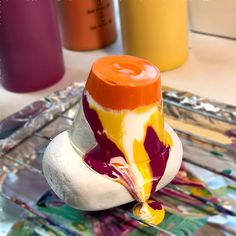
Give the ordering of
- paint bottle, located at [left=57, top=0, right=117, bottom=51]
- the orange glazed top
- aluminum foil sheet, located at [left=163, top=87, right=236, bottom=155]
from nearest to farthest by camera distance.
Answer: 1. the orange glazed top
2. aluminum foil sheet, located at [left=163, top=87, right=236, bottom=155]
3. paint bottle, located at [left=57, top=0, right=117, bottom=51]

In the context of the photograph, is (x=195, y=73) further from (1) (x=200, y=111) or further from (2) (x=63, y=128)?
(2) (x=63, y=128)

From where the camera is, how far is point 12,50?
0.59m

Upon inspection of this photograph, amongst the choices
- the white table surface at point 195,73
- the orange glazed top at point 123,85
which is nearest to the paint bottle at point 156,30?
the white table surface at point 195,73

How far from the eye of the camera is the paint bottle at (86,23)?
679 millimetres

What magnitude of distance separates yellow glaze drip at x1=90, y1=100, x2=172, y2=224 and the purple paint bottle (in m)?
0.22

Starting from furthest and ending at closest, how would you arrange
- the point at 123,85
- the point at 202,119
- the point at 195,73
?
the point at 195,73
the point at 202,119
the point at 123,85

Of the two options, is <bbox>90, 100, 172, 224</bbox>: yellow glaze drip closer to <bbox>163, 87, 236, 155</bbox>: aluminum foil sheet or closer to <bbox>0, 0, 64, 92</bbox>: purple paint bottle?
<bbox>163, 87, 236, 155</bbox>: aluminum foil sheet

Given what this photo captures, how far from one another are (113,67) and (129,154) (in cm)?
8

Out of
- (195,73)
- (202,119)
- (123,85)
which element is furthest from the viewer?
(195,73)

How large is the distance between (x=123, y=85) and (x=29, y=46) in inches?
9.6

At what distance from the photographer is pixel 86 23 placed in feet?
2.27

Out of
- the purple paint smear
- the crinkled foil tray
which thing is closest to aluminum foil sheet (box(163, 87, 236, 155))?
the crinkled foil tray

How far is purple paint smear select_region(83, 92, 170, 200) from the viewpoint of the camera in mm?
409

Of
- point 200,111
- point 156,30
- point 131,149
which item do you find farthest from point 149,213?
point 156,30
